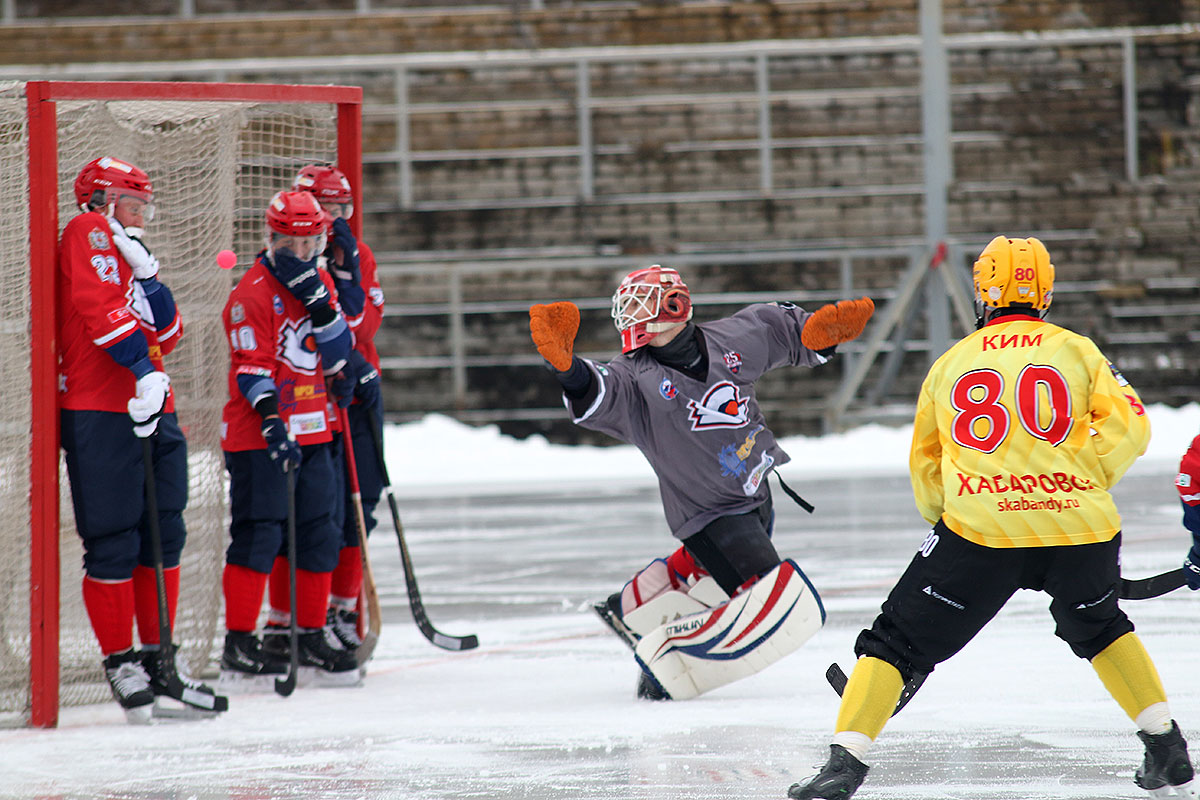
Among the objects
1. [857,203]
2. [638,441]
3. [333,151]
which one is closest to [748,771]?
Result: [638,441]

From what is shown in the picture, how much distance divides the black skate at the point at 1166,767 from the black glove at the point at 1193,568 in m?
0.32

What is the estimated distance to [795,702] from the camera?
180 inches

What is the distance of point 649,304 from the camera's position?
4.68 metres

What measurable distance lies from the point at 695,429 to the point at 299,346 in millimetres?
1369

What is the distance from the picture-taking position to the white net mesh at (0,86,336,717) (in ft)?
15.5

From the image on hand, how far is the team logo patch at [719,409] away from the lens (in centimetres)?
468

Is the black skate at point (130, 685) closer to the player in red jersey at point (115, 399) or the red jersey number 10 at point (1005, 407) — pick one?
the player in red jersey at point (115, 399)

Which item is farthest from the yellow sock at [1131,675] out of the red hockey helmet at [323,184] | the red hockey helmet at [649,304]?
the red hockey helmet at [323,184]

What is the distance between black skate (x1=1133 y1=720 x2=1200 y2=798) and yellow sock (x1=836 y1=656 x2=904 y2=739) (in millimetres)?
578

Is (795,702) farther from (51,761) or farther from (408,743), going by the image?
(51,761)

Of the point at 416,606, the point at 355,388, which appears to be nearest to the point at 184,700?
the point at 416,606

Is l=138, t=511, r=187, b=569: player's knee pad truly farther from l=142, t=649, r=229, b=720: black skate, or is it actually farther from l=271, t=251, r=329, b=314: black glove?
l=271, t=251, r=329, b=314: black glove

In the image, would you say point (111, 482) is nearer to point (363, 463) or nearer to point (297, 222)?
point (297, 222)

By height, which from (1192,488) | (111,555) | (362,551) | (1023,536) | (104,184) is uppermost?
(104,184)
